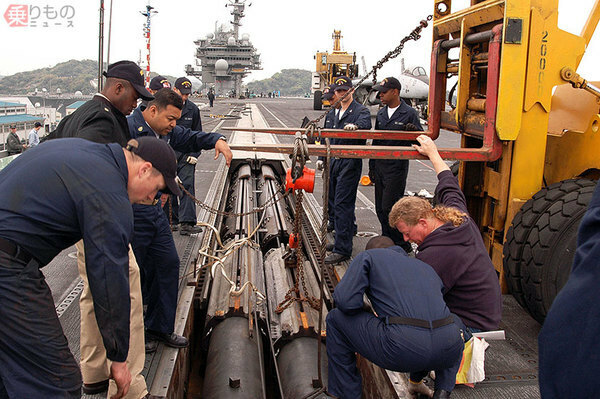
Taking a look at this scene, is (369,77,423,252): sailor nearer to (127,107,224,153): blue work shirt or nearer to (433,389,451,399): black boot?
(127,107,224,153): blue work shirt

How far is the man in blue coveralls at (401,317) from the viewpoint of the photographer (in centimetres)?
301

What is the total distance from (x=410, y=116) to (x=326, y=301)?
2439mm

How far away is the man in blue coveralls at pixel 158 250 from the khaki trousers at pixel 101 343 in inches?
16.0

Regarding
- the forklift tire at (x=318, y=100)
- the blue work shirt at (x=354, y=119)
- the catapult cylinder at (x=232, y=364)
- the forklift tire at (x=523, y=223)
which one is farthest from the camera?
the forklift tire at (x=318, y=100)

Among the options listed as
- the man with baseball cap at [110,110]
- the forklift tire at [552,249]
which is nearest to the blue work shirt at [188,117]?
the man with baseball cap at [110,110]

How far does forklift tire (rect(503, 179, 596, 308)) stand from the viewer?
4.03 metres

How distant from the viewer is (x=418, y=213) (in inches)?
135

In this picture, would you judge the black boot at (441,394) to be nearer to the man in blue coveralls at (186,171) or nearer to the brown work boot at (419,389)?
the brown work boot at (419,389)

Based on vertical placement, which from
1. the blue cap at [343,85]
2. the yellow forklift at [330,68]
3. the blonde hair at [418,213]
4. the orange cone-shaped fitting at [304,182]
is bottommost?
the blonde hair at [418,213]

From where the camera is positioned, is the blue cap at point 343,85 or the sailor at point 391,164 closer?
the sailor at point 391,164

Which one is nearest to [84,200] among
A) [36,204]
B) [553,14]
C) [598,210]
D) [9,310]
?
[36,204]

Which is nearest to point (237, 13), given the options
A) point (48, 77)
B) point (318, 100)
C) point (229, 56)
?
point (229, 56)

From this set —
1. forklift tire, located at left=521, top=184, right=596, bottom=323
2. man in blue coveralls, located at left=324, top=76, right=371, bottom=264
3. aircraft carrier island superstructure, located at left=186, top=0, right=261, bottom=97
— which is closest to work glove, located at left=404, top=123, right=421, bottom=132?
man in blue coveralls, located at left=324, top=76, right=371, bottom=264

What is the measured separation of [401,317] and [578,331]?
6.12ft
